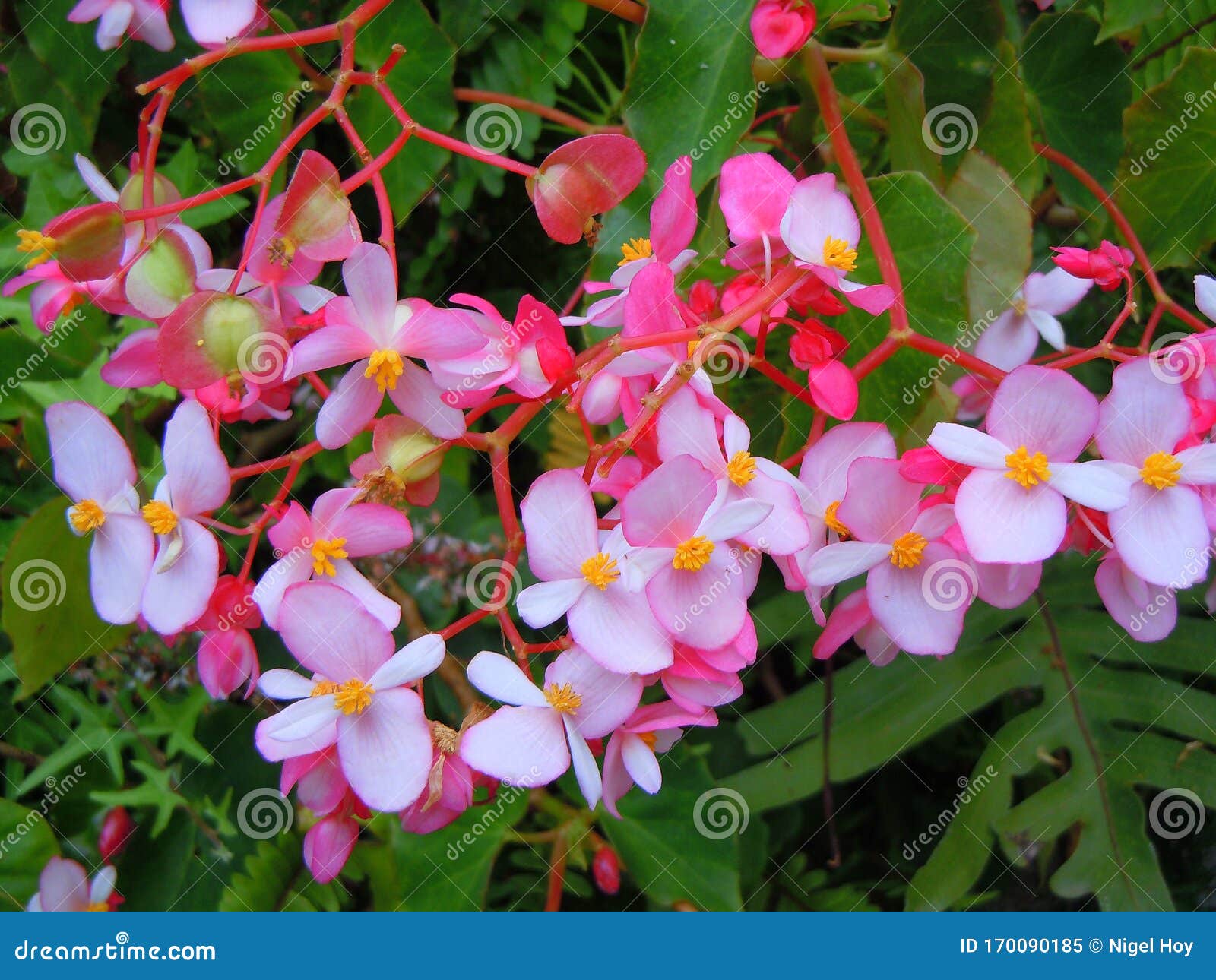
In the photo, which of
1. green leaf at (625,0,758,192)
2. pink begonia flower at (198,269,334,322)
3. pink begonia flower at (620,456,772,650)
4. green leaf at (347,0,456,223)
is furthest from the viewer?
green leaf at (347,0,456,223)

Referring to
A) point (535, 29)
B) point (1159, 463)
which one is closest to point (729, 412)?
point (1159, 463)

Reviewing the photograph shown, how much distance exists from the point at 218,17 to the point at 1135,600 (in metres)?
0.72

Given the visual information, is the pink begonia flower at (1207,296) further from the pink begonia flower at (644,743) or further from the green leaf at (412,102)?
the green leaf at (412,102)

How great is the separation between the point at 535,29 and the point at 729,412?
59 cm

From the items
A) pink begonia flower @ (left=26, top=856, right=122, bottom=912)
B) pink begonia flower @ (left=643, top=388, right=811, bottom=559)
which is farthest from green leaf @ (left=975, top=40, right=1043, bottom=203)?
pink begonia flower @ (left=26, top=856, right=122, bottom=912)

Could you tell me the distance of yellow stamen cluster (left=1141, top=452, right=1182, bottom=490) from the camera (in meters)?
0.52

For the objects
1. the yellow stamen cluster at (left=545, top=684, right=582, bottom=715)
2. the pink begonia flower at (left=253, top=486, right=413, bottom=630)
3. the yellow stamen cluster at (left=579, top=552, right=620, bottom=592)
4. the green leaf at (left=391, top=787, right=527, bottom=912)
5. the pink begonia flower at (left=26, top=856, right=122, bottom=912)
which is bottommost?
the pink begonia flower at (left=26, top=856, right=122, bottom=912)

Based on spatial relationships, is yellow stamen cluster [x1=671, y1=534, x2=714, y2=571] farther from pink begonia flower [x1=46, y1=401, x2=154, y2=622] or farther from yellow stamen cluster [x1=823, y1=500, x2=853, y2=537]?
pink begonia flower [x1=46, y1=401, x2=154, y2=622]

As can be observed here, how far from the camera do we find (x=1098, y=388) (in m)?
1.13

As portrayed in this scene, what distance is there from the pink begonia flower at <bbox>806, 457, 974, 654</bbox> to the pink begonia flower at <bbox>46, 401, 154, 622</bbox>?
0.43m

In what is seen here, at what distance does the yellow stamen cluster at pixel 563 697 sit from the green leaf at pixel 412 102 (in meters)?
0.50

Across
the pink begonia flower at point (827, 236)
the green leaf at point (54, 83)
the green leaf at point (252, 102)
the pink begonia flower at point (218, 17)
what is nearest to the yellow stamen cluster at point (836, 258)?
the pink begonia flower at point (827, 236)

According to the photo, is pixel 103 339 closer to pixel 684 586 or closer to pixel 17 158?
pixel 17 158

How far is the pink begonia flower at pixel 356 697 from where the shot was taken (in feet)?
1.68
